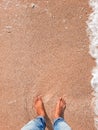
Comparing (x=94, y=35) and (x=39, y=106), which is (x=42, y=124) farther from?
(x=94, y=35)

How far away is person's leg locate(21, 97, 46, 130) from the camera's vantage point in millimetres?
4195

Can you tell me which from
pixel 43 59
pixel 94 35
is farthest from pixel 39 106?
pixel 94 35

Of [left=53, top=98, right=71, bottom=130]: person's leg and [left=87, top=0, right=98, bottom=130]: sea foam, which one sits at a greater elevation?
[left=87, top=0, right=98, bottom=130]: sea foam

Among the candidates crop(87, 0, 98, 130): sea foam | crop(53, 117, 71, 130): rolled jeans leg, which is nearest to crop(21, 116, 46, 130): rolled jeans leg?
crop(53, 117, 71, 130): rolled jeans leg

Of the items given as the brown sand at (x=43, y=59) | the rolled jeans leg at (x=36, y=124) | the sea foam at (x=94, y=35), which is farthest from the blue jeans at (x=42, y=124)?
the sea foam at (x=94, y=35)

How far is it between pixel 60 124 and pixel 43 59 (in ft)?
1.88

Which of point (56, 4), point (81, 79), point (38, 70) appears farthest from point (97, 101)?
point (56, 4)

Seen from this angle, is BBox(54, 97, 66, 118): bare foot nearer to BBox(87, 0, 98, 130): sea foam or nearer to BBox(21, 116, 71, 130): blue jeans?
BBox(21, 116, 71, 130): blue jeans

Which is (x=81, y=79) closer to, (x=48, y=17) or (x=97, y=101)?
(x=97, y=101)

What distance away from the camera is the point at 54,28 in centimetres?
436

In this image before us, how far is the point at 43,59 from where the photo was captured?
4.34 m

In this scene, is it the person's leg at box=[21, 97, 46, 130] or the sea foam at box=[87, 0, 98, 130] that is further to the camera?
the sea foam at box=[87, 0, 98, 130]

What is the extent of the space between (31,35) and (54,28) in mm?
207

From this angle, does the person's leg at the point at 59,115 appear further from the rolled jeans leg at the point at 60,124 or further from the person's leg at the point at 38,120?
the person's leg at the point at 38,120
